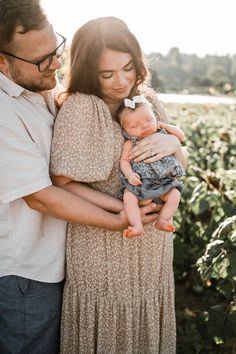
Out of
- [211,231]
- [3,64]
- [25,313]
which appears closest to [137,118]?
[3,64]

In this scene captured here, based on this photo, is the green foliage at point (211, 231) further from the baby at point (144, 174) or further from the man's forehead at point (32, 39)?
the man's forehead at point (32, 39)

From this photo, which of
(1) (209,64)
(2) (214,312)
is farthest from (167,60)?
(2) (214,312)

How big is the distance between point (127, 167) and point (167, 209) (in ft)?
0.91

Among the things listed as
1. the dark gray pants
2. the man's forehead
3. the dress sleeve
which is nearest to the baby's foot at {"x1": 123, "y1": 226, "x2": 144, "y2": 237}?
the dress sleeve

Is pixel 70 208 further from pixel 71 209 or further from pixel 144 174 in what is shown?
pixel 144 174

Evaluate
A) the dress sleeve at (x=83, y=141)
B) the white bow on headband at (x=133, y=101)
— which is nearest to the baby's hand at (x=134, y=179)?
the dress sleeve at (x=83, y=141)

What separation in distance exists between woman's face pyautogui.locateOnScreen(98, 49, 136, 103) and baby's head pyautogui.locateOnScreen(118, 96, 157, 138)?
78 millimetres

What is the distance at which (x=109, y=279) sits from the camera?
2.61 metres

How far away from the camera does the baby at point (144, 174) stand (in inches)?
97.0

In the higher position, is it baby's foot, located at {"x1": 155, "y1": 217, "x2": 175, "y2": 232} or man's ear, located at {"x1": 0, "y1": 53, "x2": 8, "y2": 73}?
man's ear, located at {"x1": 0, "y1": 53, "x2": 8, "y2": 73}

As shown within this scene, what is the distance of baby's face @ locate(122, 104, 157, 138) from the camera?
2479 millimetres

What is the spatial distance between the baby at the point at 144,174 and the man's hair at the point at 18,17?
0.55 m

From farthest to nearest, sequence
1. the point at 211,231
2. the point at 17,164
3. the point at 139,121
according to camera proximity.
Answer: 1. the point at 211,231
2. the point at 139,121
3. the point at 17,164

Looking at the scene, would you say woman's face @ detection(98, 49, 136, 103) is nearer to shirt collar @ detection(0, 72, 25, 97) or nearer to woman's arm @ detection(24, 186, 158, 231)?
shirt collar @ detection(0, 72, 25, 97)
